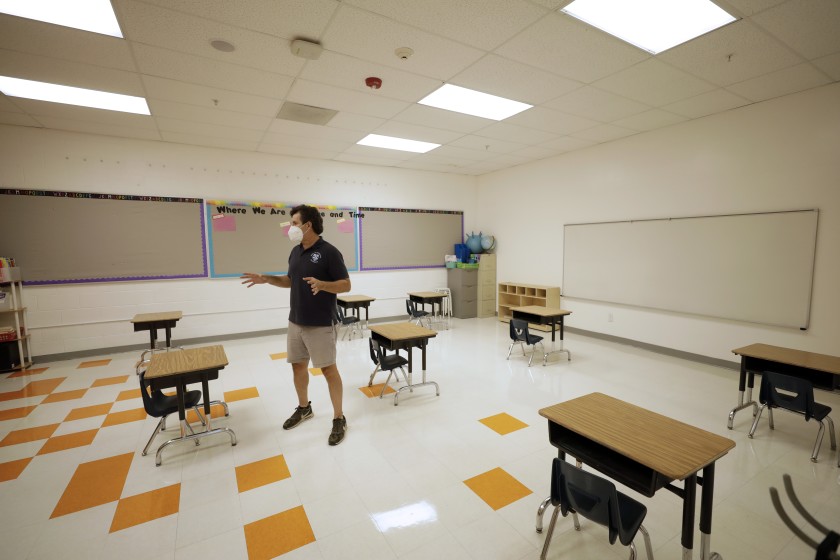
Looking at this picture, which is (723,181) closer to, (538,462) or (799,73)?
(799,73)

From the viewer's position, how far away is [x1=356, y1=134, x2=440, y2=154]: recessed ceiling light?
225 inches

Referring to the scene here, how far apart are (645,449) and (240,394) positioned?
3708 mm

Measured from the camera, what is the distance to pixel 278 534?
2.08m

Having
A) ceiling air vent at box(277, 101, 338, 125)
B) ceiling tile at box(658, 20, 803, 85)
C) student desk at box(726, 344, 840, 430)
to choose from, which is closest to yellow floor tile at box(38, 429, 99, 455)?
ceiling air vent at box(277, 101, 338, 125)

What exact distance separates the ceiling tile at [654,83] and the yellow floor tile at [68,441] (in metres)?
5.56

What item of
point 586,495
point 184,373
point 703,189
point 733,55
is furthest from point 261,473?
point 703,189

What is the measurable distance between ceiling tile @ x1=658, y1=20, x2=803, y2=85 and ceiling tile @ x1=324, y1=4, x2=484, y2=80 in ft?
5.70

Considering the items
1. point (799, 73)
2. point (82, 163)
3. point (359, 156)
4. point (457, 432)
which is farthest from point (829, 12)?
point (82, 163)

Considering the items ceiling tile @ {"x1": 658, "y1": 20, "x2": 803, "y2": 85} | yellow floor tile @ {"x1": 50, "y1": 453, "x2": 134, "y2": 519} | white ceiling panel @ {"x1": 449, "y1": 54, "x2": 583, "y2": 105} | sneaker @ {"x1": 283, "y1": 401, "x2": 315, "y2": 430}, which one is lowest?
yellow floor tile @ {"x1": 50, "y1": 453, "x2": 134, "y2": 519}

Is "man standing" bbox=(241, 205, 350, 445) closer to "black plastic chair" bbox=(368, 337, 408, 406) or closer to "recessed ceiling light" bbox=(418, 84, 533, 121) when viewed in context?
"black plastic chair" bbox=(368, 337, 408, 406)

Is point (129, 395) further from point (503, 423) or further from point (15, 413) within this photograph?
point (503, 423)

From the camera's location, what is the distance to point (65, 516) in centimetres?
221

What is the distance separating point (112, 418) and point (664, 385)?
5.58 metres

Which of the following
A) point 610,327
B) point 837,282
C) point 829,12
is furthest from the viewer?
point 610,327
